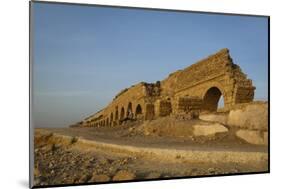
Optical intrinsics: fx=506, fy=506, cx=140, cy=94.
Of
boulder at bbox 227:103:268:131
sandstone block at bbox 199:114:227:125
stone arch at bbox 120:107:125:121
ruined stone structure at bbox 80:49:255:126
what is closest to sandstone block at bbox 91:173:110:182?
ruined stone structure at bbox 80:49:255:126

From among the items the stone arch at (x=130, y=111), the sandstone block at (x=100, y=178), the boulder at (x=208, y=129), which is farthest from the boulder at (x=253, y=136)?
the sandstone block at (x=100, y=178)

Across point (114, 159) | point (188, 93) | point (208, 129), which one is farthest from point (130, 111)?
point (208, 129)

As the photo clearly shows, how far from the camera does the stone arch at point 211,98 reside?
6.38m

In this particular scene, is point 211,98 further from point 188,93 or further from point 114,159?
point 114,159

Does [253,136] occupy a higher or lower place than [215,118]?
lower

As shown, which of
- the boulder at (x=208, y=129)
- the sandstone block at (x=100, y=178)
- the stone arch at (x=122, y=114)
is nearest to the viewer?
the sandstone block at (x=100, y=178)

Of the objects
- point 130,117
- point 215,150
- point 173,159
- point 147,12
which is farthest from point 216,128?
point 147,12

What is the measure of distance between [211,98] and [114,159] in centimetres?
149

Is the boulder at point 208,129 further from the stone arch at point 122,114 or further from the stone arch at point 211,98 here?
the stone arch at point 122,114

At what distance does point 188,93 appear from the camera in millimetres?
6328

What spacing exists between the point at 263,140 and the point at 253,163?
1.08ft

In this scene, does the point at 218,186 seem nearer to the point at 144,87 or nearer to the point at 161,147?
the point at 161,147

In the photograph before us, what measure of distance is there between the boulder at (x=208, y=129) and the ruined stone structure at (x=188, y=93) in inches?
6.7

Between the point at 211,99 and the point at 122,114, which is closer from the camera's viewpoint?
the point at 122,114
